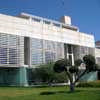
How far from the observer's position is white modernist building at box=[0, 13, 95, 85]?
1688 inches

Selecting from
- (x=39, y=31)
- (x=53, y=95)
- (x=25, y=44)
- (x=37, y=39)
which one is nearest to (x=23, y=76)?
(x=25, y=44)

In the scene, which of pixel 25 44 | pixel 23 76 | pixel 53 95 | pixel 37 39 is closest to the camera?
pixel 53 95

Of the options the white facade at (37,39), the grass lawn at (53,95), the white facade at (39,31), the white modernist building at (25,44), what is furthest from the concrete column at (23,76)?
the grass lawn at (53,95)

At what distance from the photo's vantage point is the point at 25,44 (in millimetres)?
46594

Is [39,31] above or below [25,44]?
above

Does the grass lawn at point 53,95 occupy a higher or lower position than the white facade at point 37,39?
lower

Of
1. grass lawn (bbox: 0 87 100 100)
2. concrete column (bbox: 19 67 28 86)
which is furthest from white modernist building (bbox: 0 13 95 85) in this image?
grass lawn (bbox: 0 87 100 100)

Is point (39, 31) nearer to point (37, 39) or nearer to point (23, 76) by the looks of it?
point (37, 39)

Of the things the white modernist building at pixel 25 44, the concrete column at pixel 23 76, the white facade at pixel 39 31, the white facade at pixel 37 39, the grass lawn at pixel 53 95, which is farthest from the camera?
the concrete column at pixel 23 76

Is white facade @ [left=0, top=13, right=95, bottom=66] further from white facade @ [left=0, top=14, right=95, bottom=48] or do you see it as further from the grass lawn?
the grass lawn

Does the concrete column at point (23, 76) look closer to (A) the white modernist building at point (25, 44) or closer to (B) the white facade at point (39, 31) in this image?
(A) the white modernist building at point (25, 44)

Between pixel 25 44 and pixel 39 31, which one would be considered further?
pixel 39 31

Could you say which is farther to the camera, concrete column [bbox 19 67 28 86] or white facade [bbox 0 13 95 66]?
concrete column [bbox 19 67 28 86]

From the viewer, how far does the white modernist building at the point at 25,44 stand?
42.9m
